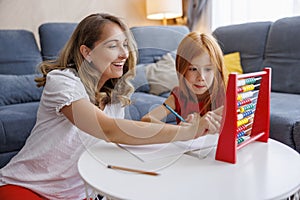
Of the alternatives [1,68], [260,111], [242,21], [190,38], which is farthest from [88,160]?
[242,21]

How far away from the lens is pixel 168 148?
0.87m

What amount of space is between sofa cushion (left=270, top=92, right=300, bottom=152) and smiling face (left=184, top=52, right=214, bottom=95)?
54 centimetres

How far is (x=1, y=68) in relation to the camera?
219 centimetres

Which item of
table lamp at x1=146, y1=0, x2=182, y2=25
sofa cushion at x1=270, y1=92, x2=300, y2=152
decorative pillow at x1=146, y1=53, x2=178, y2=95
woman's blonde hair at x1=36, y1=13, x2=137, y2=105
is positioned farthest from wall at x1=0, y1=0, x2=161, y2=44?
woman's blonde hair at x1=36, y1=13, x2=137, y2=105

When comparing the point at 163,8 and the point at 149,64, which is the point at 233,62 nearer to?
the point at 149,64

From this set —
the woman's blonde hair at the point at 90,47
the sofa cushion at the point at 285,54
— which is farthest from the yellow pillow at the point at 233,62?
the woman's blonde hair at the point at 90,47

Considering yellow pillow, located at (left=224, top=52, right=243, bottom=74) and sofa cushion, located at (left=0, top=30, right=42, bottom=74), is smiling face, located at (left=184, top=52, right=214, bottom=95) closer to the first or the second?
yellow pillow, located at (left=224, top=52, right=243, bottom=74)

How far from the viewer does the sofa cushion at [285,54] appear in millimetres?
2102

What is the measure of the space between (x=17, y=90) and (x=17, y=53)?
40cm

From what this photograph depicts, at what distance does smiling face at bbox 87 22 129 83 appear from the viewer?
92 cm

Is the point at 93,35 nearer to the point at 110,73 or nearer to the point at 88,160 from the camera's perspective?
the point at 110,73

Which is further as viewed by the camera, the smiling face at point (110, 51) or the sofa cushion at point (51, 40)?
the sofa cushion at point (51, 40)

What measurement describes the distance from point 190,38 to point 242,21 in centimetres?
183

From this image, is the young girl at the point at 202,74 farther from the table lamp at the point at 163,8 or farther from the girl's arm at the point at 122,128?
the table lamp at the point at 163,8
